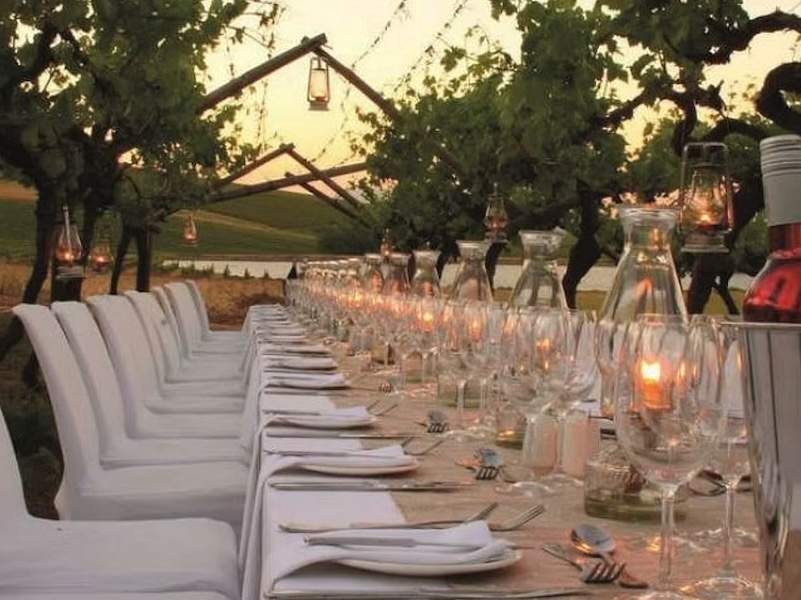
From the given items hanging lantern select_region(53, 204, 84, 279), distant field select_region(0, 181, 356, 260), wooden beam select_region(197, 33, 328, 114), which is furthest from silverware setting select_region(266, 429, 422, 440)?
distant field select_region(0, 181, 356, 260)

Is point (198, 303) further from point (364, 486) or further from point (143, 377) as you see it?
point (364, 486)

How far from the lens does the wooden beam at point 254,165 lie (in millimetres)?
14008

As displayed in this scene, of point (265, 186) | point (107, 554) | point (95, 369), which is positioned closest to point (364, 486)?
point (107, 554)

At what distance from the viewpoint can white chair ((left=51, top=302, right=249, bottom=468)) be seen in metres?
3.68

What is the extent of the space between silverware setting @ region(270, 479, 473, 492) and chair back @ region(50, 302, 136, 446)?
193cm

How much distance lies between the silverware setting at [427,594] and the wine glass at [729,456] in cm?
14

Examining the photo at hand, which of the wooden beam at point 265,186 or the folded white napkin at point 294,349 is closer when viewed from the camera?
the folded white napkin at point 294,349

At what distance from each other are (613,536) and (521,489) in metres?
0.31

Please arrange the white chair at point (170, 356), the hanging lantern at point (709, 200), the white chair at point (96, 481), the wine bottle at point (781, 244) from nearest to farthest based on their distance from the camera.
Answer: the wine bottle at point (781, 244)
the white chair at point (96, 481)
the white chair at point (170, 356)
the hanging lantern at point (709, 200)

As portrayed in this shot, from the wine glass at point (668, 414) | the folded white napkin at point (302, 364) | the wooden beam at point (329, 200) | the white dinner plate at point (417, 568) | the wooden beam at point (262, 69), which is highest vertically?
the wooden beam at point (262, 69)

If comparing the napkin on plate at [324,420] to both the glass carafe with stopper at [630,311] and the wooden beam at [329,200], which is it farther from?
the wooden beam at [329,200]

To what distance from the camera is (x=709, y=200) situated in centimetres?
603

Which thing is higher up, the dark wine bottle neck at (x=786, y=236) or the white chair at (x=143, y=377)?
the dark wine bottle neck at (x=786, y=236)

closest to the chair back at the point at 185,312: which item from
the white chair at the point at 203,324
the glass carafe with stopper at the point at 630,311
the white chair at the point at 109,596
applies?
the white chair at the point at 203,324
